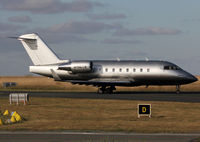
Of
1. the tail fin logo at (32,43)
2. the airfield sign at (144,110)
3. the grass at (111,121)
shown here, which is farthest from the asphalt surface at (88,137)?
the tail fin logo at (32,43)

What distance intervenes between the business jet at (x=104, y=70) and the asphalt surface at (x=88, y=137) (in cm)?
3038

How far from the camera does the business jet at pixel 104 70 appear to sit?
48125 mm

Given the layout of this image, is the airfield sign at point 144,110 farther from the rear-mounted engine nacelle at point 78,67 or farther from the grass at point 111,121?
the rear-mounted engine nacelle at point 78,67

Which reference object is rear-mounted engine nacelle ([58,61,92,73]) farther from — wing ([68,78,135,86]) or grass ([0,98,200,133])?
grass ([0,98,200,133])

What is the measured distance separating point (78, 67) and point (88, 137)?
33.5 metres

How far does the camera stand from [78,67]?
4956cm

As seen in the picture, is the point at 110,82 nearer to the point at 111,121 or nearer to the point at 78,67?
the point at 78,67

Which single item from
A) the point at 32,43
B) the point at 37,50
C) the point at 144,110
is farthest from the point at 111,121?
the point at 32,43

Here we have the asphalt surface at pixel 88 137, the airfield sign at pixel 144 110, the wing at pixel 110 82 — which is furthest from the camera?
the wing at pixel 110 82

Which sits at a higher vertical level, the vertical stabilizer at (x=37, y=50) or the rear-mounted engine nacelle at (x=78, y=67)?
the vertical stabilizer at (x=37, y=50)

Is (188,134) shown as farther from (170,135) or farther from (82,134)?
(82,134)

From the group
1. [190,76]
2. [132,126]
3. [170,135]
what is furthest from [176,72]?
[170,135]

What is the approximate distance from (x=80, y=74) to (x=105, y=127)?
101 ft

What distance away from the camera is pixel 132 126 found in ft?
66.0
